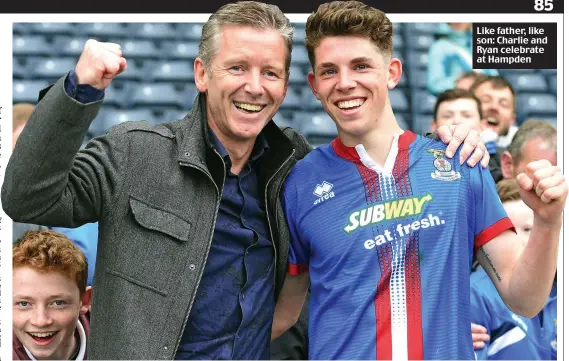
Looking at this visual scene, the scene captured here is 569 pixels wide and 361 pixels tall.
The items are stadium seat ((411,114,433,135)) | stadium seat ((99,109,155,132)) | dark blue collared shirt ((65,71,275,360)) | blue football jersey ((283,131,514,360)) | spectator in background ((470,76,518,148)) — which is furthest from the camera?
stadium seat ((99,109,155,132))

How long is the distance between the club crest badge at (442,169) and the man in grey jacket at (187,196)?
0.06 metres

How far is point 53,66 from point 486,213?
174 inches

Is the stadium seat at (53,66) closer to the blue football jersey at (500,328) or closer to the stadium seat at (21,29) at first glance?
the stadium seat at (21,29)

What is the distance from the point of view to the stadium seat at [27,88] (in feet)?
18.5

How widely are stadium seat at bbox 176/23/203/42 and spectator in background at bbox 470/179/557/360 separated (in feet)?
10.9

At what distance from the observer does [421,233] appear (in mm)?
2455

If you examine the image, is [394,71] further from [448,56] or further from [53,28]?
[53,28]

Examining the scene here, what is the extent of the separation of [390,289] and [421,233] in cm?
20

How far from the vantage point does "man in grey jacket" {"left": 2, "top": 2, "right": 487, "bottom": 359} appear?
2191 mm

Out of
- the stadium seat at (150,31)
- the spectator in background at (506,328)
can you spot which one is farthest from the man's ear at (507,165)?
the stadium seat at (150,31)

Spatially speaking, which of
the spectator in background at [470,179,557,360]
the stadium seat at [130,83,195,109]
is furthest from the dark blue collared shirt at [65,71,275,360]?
the stadium seat at [130,83,195,109]

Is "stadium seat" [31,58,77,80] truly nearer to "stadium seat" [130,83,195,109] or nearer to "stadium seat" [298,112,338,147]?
"stadium seat" [130,83,195,109]

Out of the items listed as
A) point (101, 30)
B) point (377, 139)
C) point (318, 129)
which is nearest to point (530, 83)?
point (318, 129)

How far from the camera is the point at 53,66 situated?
19.9 ft
